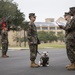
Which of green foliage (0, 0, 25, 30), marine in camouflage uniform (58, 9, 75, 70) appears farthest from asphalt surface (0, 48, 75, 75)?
green foliage (0, 0, 25, 30)

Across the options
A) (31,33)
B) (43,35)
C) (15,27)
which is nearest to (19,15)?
(15,27)

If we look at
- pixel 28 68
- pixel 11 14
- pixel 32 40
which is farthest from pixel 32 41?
pixel 11 14

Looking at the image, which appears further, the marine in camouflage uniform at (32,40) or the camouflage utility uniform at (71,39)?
the marine in camouflage uniform at (32,40)

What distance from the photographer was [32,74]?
11.7 metres

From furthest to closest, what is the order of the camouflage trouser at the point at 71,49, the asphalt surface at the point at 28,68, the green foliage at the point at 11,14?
the green foliage at the point at 11,14, the camouflage trouser at the point at 71,49, the asphalt surface at the point at 28,68

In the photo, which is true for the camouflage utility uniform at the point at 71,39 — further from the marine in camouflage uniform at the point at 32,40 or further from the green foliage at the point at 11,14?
the green foliage at the point at 11,14

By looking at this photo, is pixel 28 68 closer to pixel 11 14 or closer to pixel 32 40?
pixel 32 40

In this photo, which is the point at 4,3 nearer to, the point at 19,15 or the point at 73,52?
the point at 19,15

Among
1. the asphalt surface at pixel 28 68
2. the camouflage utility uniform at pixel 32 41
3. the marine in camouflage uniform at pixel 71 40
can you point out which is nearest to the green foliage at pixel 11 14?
the asphalt surface at pixel 28 68

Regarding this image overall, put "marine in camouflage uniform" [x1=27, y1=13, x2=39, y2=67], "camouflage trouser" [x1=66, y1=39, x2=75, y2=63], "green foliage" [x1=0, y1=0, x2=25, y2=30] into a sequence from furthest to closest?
"green foliage" [x1=0, y1=0, x2=25, y2=30] → "marine in camouflage uniform" [x1=27, y1=13, x2=39, y2=67] → "camouflage trouser" [x1=66, y1=39, x2=75, y2=63]

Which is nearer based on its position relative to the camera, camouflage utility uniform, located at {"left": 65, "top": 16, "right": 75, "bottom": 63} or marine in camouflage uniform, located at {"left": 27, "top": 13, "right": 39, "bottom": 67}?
camouflage utility uniform, located at {"left": 65, "top": 16, "right": 75, "bottom": 63}

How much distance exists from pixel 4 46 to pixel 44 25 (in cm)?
14663

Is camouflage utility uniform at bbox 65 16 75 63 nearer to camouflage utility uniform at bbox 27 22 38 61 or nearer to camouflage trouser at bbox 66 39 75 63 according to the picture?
camouflage trouser at bbox 66 39 75 63

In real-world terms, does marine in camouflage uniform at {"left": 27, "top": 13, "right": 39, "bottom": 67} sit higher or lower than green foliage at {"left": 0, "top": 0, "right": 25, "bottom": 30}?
lower
